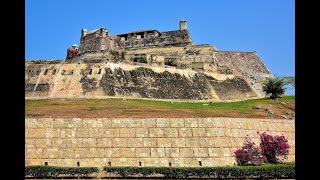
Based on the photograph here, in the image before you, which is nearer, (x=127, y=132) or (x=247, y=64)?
(x=127, y=132)

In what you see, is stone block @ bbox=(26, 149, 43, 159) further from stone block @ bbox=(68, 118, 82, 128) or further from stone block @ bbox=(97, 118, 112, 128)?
stone block @ bbox=(97, 118, 112, 128)

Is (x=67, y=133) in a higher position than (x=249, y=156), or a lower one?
higher

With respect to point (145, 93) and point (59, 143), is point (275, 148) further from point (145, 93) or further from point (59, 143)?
point (145, 93)

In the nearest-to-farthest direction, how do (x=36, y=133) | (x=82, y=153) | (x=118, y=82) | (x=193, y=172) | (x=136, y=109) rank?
(x=193, y=172), (x=82, y=153), (x=36, y=133), (x=136, y=109), (x=118, y=82)

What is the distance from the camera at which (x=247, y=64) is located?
74.8 meters

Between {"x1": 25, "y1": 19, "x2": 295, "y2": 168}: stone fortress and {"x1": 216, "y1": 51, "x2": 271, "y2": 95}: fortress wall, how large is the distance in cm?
20

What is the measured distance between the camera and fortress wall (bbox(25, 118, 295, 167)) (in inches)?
1232

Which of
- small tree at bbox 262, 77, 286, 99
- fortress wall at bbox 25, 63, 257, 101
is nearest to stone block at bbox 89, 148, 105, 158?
fortress wall at bbox 25, 63, 257, 101

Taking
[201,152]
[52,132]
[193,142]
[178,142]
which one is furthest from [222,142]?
[52,132]

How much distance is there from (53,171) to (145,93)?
26.6m

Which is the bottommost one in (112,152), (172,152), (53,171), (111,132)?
(53,171)

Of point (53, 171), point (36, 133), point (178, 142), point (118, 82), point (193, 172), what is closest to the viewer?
point (53, 171)
